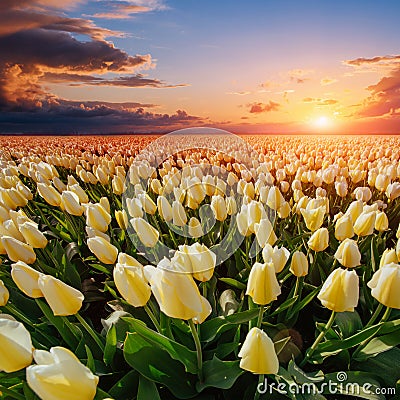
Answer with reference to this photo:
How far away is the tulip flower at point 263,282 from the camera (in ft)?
4.75

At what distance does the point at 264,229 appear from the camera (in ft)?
6.81

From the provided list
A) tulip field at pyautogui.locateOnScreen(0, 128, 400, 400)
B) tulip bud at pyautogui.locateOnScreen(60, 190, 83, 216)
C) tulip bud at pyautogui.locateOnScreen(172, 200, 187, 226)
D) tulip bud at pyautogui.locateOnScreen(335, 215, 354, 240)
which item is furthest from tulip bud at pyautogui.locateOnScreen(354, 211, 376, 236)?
tulip bud at pyautogui.locateOnScreen(60, 190, 83, 216)

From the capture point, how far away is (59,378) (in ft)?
3.23

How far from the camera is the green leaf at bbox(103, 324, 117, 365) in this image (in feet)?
5.52

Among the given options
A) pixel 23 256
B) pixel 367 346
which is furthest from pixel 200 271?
pixel 23 256

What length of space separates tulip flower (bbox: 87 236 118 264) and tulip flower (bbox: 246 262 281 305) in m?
0.85

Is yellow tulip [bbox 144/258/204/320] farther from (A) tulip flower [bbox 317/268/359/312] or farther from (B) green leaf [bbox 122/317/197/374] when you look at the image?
(A) tulip flower [bbox 317/268/359/312]

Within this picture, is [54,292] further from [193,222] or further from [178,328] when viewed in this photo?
[193,222]

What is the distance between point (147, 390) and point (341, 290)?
901 millimetres

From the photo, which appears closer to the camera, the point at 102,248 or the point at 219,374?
the point at 219,374

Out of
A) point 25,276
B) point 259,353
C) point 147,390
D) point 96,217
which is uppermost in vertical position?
point 96,217

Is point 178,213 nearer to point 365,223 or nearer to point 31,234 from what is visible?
point 31,234

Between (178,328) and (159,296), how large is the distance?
65 centimetres

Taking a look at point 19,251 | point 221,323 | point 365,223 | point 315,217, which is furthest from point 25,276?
point 365,223
